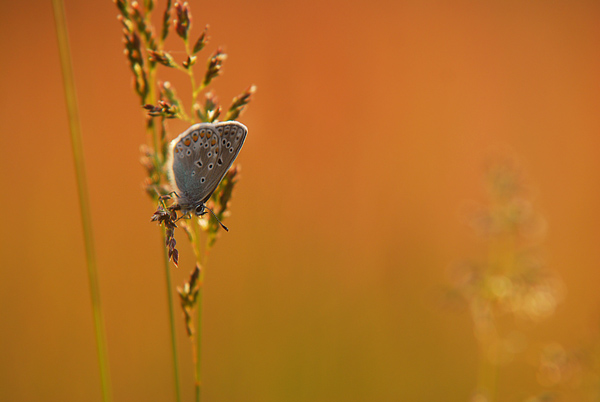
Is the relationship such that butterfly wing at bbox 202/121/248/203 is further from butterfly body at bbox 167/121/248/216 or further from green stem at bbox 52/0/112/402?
green stem at bbox 52/0/112/402

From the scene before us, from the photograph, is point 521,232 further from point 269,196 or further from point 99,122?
point 99,122

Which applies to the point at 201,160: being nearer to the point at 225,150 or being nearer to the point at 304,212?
the point at 225,150

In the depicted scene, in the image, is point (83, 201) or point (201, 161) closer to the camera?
point (83, 201)

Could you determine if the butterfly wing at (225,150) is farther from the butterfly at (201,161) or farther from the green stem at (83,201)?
the green stem at (83,201)

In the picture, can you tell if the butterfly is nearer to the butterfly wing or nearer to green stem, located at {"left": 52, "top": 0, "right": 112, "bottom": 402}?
the butterfly wing

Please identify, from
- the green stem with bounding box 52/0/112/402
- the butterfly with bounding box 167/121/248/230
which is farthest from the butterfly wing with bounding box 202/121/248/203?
the green stem with bounding box 52/0/112/402

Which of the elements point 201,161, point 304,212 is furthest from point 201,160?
point 304,212

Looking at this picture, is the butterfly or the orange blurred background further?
the orange blurred background
